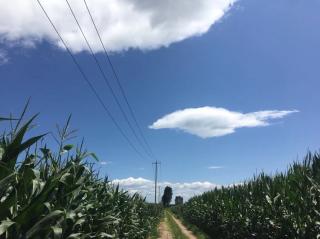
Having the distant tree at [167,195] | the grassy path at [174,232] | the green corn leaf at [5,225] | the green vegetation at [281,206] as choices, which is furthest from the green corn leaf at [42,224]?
the distant tree at [167,195]

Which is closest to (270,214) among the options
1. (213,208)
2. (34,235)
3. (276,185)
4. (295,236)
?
(276,185)

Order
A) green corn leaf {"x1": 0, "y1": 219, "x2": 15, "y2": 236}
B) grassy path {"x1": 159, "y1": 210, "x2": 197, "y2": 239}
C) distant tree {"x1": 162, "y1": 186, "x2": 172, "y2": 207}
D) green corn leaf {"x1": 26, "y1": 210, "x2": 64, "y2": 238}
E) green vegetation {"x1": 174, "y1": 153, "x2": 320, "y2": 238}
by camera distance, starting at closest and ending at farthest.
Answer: green corn leaf {"x1": 0, "y1": 219, "x2": 15, "y2": 236}
green corn leaf {"x1": 26, "y1": 210, "x2": 64, "y2": 238}
green vegetation {"x1": 174, "y1": 153, "x2": 320, "y2": 238}
grassy path {"x1": 159, "y1": 210, "x2": 197, "y2": 239}
distant tree {"x1": 162, "y1": 186, "x2": 172, "y2": 207}

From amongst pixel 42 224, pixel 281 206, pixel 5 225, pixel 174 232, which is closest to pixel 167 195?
pixel 174 232

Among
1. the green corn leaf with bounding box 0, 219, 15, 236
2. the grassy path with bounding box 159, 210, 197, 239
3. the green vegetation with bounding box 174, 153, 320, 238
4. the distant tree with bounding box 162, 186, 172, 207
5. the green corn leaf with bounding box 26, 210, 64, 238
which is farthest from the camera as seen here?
the distant tree with bounding box 162, 186, 172, 207

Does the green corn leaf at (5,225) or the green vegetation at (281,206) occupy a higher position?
the green vegetation at (281,206)

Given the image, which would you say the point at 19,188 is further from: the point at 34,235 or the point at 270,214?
the point at 270,214

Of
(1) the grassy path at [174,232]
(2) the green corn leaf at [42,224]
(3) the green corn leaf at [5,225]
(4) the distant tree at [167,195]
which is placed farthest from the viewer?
(4) the distant tree at [167,195]

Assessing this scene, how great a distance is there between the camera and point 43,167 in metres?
4.97

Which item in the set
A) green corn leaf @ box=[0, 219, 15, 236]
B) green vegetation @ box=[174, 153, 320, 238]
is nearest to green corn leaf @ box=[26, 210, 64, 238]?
green corn leaf @ box=[0, 219, 15, 236]

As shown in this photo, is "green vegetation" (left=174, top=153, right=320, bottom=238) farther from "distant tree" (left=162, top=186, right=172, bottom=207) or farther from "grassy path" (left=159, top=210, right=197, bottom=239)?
"distant tree" (left=162, top=186, right=172, bottom=207)

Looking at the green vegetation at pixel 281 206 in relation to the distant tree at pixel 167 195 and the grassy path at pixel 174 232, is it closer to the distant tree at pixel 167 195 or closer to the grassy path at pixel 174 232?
the grassy path at pixel 174 232

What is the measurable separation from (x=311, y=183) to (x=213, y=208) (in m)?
15.9

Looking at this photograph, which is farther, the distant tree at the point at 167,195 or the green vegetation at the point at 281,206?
the distant tree at the point at 167,195

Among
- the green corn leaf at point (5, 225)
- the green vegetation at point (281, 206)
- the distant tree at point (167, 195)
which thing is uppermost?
the distant tree at point (167, 195)
